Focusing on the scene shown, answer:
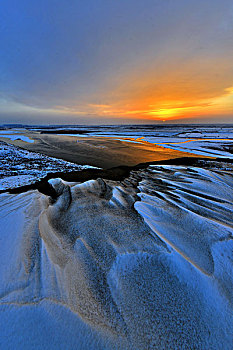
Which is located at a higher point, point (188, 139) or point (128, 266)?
point (188, 139)

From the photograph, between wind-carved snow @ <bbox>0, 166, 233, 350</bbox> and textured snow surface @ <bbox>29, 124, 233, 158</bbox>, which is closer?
wind-carved snow @ <bbox>0, 166, 233, 350</bbox>

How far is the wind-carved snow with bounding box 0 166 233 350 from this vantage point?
1888mm

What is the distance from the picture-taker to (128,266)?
265 cm

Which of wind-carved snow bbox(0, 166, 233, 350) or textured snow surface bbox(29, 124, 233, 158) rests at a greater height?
textured snow surface bbox(29, 124, 233, 158)

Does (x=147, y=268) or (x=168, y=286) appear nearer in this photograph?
(x=168, y=286)

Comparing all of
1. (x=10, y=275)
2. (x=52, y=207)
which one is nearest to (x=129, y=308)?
(x=10, y=275)

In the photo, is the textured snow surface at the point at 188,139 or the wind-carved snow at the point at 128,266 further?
the textured snow surface at the point at 188,139

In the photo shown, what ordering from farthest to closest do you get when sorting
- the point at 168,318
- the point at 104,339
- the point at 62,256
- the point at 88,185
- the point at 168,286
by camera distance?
the point at 88,185 < the point at 62,256 < the point at 168,286 < the point at 168,318 < the point at 104,339

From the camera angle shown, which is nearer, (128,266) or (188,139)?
(128,266)

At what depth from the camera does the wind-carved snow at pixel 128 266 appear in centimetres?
189

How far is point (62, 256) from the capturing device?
2869 millimetres

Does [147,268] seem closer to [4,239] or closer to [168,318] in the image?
[168,318]

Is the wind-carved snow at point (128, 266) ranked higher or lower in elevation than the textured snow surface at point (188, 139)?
lower

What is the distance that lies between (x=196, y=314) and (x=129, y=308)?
949 millimetres
